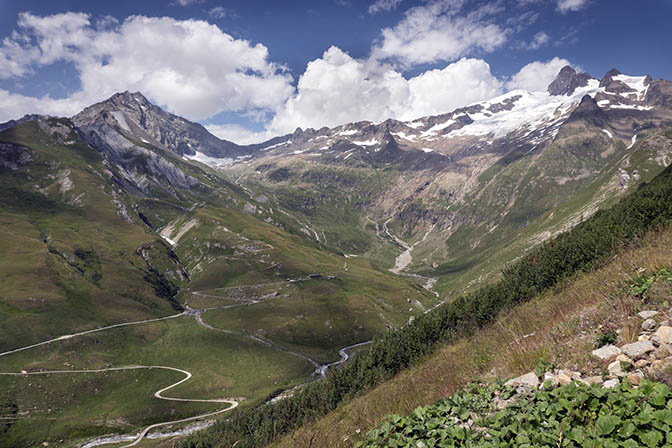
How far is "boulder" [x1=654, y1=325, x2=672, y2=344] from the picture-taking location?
25.1ft

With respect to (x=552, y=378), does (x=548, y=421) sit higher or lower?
higher

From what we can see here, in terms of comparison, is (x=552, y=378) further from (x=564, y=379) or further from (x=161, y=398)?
(x=161, y=398)

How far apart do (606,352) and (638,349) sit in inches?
35.7

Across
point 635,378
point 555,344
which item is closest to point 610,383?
point 635,378

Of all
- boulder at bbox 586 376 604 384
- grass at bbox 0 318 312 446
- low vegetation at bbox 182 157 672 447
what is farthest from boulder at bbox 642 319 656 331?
grass at bbox 0 318 312 446

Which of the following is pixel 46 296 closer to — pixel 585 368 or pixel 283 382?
pixel 283 382

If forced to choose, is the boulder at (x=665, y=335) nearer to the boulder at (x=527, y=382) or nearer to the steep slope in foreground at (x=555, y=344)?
the steep slope in foreground at (x=555, y=344)

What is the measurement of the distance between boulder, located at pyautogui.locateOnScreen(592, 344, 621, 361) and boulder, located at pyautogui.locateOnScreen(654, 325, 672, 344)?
885mm

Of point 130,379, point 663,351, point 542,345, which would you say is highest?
point 663,351

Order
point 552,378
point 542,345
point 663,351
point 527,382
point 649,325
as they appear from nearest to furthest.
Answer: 1. point 663,351
2. point 552,378
3. point 527,382
4. point 649,325
5. point 542,345

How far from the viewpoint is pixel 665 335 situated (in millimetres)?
7781

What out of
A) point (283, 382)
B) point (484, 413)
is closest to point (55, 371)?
point (283, 382)

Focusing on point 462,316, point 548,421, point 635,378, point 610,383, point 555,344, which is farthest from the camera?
point 462,316

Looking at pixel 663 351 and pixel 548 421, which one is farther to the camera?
pixel 663 351
